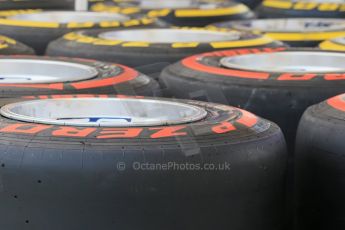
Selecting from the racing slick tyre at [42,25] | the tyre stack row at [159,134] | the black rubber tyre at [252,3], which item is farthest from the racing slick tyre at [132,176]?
the black rubber tyre at [252,3]

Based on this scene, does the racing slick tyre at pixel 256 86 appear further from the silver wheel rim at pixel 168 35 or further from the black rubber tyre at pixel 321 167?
the silver wheel rim at pixel 168 35

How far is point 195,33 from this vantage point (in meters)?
3.60

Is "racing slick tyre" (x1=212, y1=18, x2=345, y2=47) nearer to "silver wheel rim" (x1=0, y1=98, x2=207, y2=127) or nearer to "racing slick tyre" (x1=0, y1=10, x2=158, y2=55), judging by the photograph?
"racing slick tyre" (x1=0, y1=10, x2=158, y2=55)

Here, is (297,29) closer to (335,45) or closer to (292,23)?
(292,23)

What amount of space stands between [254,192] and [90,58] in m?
1.39

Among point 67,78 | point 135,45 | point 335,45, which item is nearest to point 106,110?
point 67,78

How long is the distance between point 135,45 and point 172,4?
1.95 meters

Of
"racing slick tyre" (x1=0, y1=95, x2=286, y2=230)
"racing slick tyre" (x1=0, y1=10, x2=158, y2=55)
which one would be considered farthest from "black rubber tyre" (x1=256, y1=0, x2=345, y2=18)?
"racing slick tyre" (x1=0, y1=95, x2=286, y2=230)

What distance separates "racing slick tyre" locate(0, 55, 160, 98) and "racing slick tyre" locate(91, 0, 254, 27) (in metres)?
1.69

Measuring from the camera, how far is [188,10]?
4.43 m

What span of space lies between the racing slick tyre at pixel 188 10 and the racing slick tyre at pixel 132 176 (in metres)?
2.65

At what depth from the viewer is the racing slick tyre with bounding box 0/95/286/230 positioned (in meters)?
1.62

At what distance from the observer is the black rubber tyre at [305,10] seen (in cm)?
468

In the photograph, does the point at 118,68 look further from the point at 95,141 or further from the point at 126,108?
the point at 95,141
